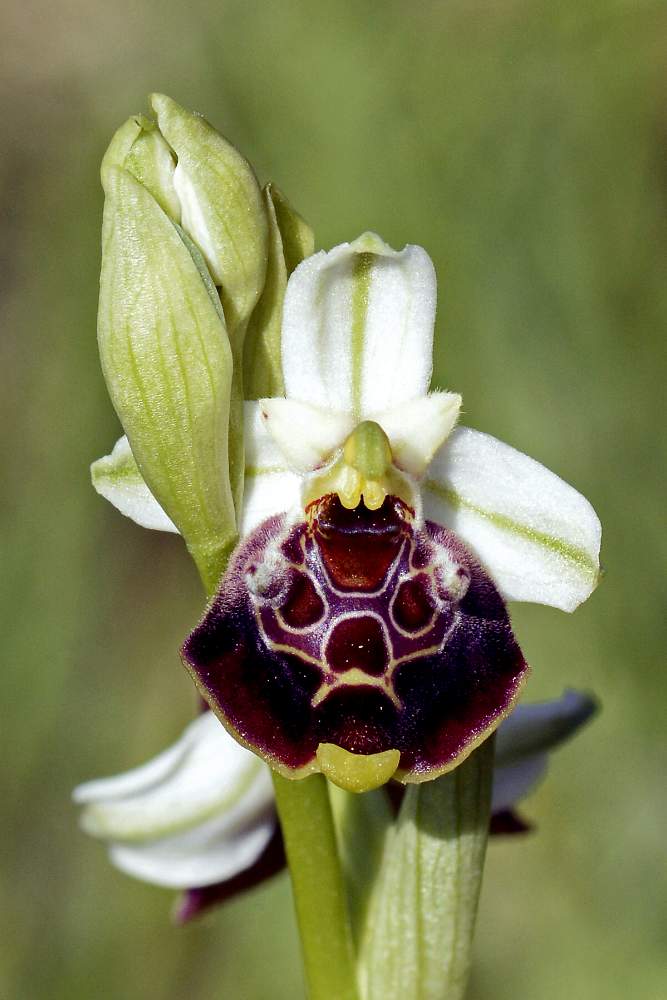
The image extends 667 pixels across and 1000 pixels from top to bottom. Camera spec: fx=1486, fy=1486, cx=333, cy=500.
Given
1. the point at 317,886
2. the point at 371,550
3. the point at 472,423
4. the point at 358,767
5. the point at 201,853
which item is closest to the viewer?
the point at 358,767

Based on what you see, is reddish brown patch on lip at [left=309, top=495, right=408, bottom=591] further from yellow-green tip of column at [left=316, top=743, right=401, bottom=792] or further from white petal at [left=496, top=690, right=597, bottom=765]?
white petal at [left=496, top=690, right=597, bottom=765]

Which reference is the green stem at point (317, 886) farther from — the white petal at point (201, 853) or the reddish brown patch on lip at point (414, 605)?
the white petal at point (201, 853)

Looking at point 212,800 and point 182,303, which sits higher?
point 182,303

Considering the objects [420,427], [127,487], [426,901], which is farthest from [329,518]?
[426,901]

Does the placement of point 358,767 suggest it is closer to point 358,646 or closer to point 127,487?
point 358,646

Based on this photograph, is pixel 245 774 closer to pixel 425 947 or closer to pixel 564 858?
pixel 425 947
